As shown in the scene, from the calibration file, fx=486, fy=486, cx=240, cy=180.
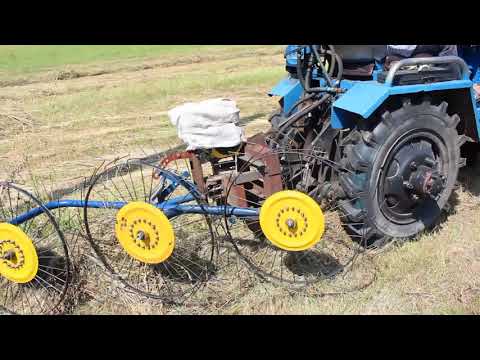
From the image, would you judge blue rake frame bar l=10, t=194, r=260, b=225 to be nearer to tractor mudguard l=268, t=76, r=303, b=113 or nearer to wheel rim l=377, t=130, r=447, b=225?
wheel rim l=377, t=130, r=447, b=225

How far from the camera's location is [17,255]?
9.86ft

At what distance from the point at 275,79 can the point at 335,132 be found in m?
7.48

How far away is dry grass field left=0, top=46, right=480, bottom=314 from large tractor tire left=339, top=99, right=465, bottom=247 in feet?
0.69

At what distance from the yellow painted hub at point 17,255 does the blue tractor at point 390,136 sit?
6.07 ft

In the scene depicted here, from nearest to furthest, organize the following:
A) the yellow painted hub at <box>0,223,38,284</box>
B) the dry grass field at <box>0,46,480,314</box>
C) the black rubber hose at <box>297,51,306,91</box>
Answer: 1. the yellow painted hub at <box>0,223,38,284</box>
2. the dry grass field at <box>0,46,480,314</box>
3. the black rubber hose at <box>297,51,306,91</box>

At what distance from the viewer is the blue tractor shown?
331cm

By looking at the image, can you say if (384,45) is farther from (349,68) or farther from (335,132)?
(335,132)

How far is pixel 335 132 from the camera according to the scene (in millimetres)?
3695

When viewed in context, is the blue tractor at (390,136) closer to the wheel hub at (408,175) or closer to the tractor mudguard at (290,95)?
the wheel hub at (408,175)

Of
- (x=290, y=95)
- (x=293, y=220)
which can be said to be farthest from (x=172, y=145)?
(x=293, y=220)

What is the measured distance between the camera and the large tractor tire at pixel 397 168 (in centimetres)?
332

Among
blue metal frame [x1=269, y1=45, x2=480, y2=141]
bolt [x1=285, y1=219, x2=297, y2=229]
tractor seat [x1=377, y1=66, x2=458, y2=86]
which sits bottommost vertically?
bolt [x1=285, y1=219, x2=297, y2=229]

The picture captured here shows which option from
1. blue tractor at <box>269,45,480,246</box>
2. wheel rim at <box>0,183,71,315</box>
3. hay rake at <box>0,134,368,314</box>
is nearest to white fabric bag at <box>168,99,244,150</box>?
hay rake at <box>0,134,368,314</box>

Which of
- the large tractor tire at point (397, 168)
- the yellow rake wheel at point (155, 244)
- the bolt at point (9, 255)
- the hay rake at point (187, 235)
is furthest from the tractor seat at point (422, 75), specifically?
the bolt at point (9, 255)
